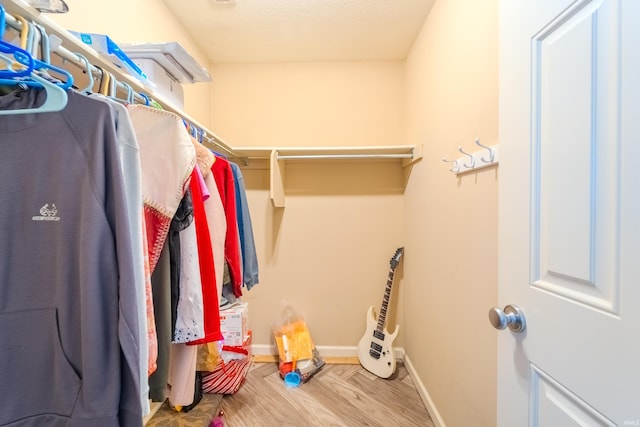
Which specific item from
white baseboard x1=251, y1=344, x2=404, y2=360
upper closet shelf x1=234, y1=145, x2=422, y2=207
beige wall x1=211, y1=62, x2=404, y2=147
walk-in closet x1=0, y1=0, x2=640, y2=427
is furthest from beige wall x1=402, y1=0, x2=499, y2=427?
white baseboard x1=251, y1=344, x2=404, y2=360

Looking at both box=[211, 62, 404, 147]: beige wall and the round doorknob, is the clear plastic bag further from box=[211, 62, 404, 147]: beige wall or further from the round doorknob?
the round doorknob

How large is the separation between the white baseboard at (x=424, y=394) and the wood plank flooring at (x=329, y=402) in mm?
36

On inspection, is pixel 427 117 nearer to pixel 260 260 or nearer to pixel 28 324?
pixel 260 260

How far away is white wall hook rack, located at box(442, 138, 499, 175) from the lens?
3.26ft

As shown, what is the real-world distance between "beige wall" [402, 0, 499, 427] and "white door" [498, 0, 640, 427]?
1.19 ft

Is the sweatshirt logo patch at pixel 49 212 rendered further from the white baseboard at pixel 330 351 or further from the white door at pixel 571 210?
the white baseboard at pixel 330 351

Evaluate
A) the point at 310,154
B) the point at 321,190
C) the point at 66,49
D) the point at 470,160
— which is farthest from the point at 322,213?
the point at 66,49

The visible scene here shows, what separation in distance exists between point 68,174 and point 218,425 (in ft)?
5.06

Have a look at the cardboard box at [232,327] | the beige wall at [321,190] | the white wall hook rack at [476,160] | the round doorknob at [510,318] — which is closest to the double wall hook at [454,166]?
the white wall hook rack at [476,160]

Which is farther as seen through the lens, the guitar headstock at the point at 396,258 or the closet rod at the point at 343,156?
the guitar headstock at the point at 396,258

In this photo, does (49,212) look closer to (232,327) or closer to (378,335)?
(232,327)

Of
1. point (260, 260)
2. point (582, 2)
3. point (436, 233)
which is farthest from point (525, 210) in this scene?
point (260, 260)

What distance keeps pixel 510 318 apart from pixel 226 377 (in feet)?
5.52

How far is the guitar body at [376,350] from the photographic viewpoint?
195cm
